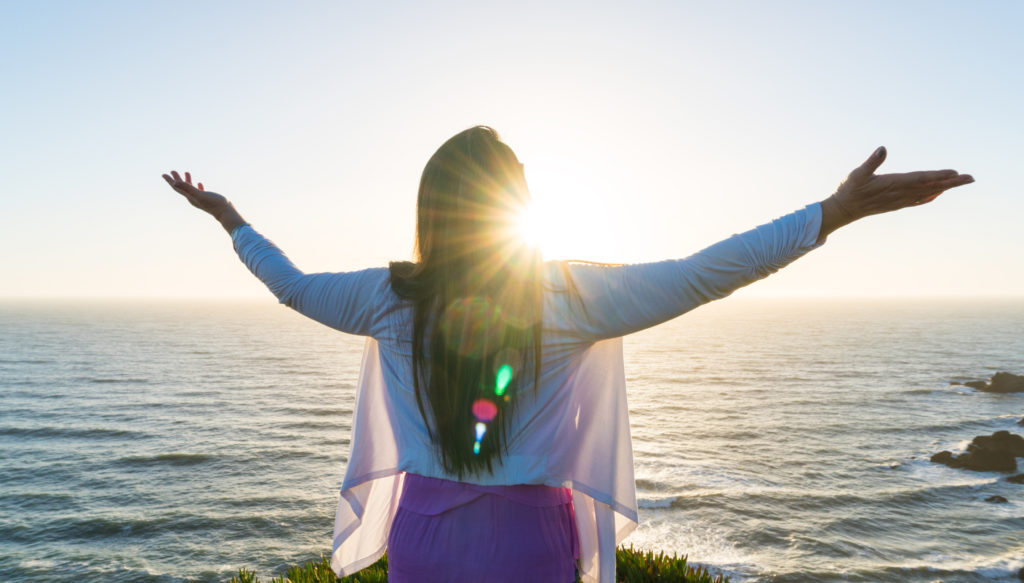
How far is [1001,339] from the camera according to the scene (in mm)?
93438

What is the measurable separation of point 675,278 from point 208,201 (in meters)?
1.57

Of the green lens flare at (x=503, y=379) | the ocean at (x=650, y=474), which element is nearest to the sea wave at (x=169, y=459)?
the ocean at (x=650, y=474)

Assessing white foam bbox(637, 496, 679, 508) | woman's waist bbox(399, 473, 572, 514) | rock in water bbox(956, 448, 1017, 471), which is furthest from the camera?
rock in water bbox(956, 448, 1017, 471)

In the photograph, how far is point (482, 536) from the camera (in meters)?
1.59

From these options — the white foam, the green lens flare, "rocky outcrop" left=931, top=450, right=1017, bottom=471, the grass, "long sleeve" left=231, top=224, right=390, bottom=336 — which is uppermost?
"long sleeve" left=231, top=224, right=390, bottom=336

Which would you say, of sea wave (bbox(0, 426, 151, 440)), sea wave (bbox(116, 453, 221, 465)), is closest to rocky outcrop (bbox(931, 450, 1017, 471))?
sea wave (bbox(116, 453, 221, 465))

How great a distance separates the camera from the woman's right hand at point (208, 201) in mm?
1954

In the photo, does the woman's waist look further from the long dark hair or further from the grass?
the grass

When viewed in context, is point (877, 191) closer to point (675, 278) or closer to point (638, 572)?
point (675, 278)

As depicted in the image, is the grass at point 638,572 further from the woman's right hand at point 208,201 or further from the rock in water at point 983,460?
the rock in water at point 983,460

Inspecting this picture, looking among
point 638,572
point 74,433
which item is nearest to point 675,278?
point 638,572

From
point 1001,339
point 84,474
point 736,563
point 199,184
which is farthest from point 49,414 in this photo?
point 1001,339

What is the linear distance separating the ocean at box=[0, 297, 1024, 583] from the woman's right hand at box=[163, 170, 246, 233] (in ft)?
56.4

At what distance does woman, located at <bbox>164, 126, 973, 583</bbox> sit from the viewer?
1.38 metres
